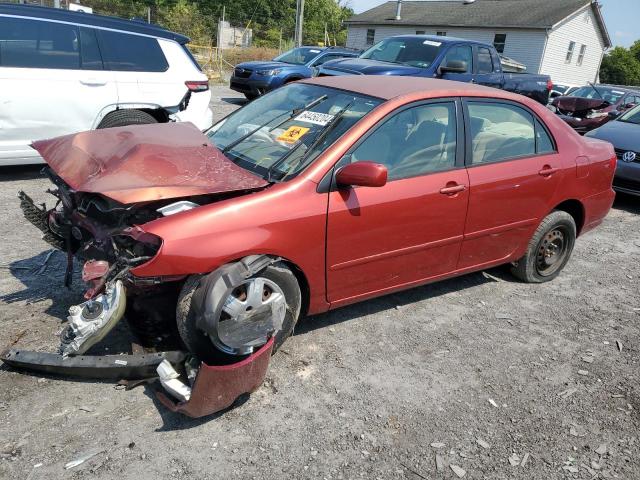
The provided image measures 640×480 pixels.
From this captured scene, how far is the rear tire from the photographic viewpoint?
6.34 m

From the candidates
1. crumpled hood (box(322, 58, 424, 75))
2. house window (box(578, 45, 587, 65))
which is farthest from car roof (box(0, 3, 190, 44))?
house window (box(578, 45, 587, 65))

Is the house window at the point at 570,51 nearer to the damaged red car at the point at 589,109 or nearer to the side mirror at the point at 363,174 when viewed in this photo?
the damaged red car at the point at 589,109

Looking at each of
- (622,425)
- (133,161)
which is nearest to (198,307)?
(133,161)

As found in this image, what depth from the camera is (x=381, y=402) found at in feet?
10.2

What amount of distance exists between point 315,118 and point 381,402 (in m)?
1.89

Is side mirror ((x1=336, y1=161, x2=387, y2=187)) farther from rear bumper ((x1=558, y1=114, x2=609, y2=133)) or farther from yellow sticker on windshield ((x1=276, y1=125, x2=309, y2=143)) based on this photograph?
rear bumper ((x1=558, y1=114, x2=609, y2=133))

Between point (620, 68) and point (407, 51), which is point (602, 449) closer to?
point (407, 51)

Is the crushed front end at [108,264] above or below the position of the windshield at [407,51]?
below

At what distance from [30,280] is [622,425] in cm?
406

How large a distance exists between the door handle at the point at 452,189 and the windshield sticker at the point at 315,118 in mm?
917

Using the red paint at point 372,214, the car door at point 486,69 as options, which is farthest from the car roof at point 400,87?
the car door at point 486,69

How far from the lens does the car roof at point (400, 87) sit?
379 centimetres

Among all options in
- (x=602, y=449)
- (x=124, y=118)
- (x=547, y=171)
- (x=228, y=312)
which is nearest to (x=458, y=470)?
(x=602, y=449)

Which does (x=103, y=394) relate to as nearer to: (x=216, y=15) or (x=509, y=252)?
(x=509, y=252)
